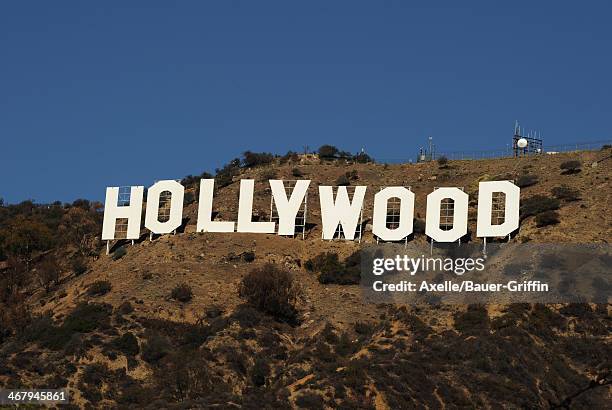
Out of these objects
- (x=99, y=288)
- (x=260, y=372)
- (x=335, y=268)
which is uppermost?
(x=335, y=268)

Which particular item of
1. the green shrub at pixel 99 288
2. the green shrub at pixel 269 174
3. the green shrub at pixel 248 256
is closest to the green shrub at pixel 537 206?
the green shrub at pixel 248 256

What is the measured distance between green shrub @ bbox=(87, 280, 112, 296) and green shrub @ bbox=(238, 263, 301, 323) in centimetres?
822

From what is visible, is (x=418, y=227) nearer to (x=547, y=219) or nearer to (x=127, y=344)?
(x=547, y=219)

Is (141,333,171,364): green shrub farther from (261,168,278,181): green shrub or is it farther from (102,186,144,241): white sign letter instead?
(261,168,278,181): green shrub

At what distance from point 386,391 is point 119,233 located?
31.1 meters

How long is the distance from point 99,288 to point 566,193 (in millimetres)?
30226

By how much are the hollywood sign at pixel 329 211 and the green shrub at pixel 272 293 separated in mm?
7188

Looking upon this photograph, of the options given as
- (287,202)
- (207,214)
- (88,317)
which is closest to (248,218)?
(287,202)

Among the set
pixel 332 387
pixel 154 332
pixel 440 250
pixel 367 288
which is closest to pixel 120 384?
pixel 154 332

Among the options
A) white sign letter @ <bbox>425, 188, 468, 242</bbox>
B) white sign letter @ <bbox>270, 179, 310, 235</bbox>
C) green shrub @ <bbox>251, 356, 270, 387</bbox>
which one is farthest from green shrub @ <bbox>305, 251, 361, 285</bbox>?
green shrub @ <bbox>251, 356, 270, 387</bbox>

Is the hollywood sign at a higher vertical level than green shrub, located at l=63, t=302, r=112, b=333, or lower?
higher

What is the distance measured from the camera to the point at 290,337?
77.8 metres

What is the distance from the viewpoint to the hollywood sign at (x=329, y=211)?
8388 centimetres

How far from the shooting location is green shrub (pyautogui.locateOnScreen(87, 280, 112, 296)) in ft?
273
